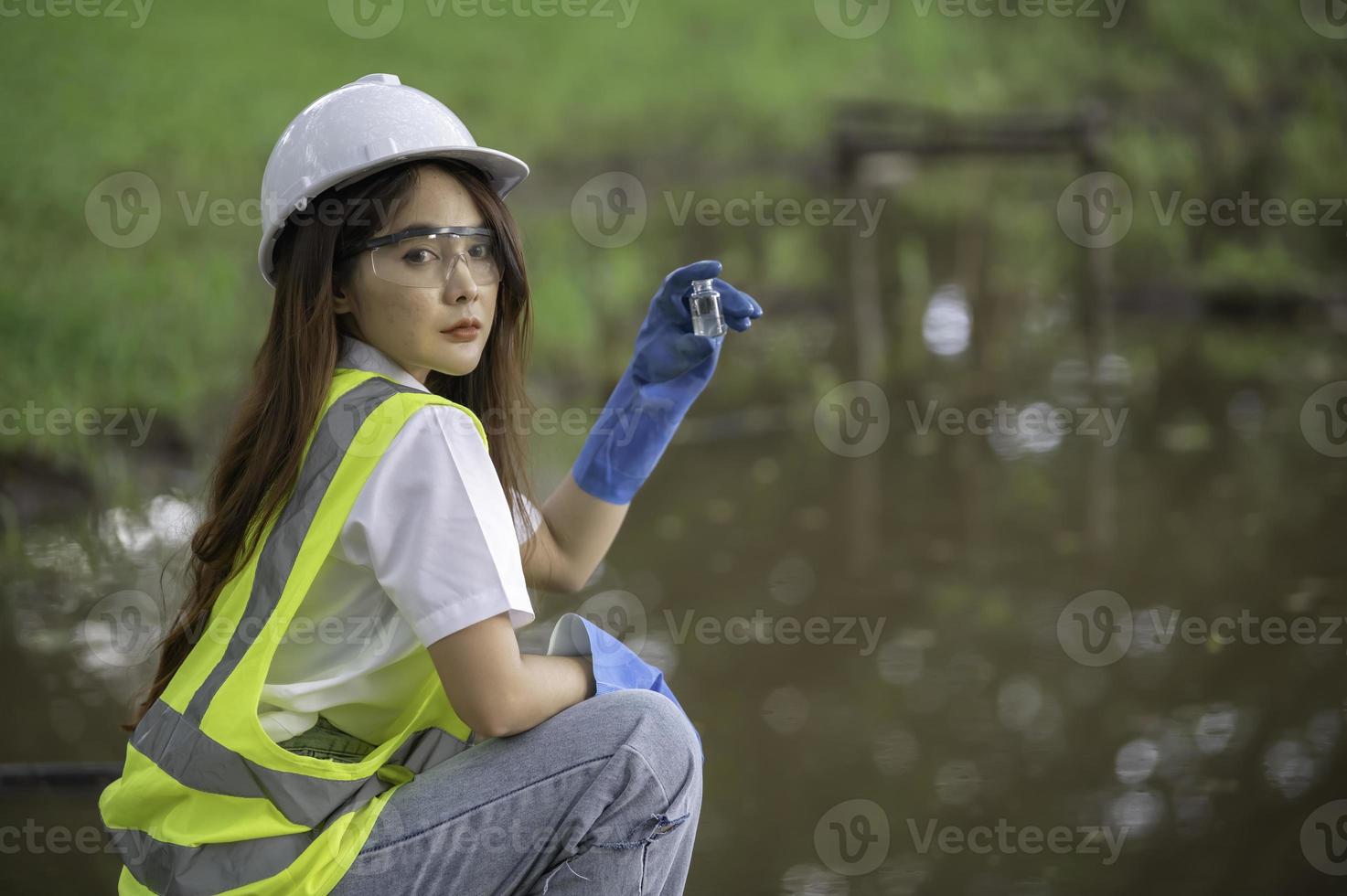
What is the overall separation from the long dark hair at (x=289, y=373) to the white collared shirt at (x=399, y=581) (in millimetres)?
87

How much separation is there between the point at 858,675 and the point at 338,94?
1.51m

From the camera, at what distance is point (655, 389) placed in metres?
1.43

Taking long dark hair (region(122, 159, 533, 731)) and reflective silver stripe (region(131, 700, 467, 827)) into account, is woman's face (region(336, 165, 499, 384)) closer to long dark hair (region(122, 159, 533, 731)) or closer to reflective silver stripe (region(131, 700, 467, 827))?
long dark hair (region(122, 159, 533, 731))

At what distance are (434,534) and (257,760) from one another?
20 cm

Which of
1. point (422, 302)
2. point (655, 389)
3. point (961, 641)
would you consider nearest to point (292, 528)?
point (422, 302)

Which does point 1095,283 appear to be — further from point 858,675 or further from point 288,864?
point 288,864

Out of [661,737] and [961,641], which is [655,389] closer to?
[661,737]

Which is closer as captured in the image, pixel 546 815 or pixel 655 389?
pixel 546 815

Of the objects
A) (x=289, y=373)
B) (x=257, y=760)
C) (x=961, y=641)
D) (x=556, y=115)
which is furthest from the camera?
(x=556, y=115)

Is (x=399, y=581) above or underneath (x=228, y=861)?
above

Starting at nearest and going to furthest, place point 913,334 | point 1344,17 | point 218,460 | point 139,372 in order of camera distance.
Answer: point 218,460 < point 139,372 < point 913,334 < point 1344,17

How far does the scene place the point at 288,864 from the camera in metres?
1.00

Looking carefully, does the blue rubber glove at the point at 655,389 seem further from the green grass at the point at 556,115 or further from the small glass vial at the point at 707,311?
the green grass at the point at 556,115

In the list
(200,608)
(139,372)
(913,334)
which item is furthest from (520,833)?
(913,334)
